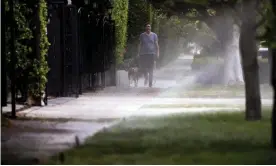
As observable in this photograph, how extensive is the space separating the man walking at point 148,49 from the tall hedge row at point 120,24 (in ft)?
4.34

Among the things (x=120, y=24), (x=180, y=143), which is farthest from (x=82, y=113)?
(x=120, y=24)

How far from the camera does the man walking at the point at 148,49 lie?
81.5 ft

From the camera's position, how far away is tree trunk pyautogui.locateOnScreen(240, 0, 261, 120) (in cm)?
1397

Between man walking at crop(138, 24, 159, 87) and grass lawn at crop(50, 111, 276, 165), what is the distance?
1059cm

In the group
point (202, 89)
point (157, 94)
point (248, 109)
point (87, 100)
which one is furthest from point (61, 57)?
point (248, 109)

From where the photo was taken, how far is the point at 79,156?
994 centimetres

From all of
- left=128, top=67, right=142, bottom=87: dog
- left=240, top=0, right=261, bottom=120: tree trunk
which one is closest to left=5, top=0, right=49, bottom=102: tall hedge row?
left=240, top=0, right=261, bottom=120: tree trunk

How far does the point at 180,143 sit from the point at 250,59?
138 inches

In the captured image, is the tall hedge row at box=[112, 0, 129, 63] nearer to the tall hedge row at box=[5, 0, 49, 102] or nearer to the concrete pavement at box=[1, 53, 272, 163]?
the concrete pavement at box=[1, 53, 272, 163]

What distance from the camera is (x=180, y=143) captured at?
11.1 metres

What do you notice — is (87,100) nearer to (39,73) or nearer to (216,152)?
(39,73)

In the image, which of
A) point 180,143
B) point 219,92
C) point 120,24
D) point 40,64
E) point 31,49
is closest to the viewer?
point 180,143

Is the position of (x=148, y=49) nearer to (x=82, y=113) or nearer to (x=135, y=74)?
(x=135, y=74)

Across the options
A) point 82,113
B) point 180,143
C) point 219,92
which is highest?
point 219,92
